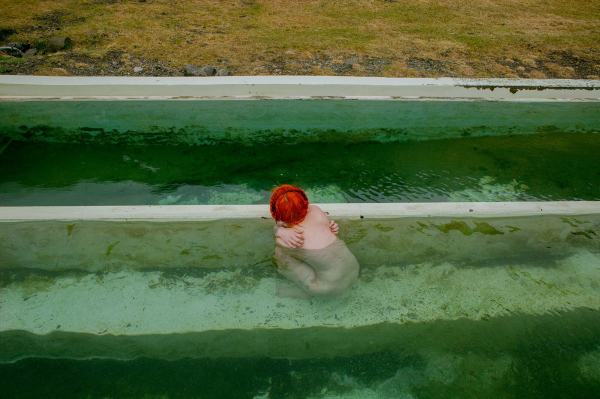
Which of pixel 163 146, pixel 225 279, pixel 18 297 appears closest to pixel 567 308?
pixel 225 279

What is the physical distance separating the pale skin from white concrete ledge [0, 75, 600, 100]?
7.25 feet

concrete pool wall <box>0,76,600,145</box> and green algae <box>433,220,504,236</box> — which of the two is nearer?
green algae <box>433,220,504,236</box>

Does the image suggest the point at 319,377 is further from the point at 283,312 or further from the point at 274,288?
the point at 274,288

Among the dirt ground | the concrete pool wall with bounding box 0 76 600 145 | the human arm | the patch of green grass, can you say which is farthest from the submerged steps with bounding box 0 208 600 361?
the patch of green grass

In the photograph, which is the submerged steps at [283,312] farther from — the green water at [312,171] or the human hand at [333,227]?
the green water at [312,171]

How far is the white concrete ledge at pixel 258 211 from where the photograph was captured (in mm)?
Result: 2312

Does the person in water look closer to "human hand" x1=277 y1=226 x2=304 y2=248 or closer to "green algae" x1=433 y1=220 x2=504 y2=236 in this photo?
"human hand" x1=277 y1=226 x2=304 y2=248

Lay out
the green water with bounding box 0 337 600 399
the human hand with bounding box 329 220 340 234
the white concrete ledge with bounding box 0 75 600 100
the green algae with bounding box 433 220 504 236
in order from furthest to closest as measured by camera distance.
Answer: the white concrete ledge with bounding box 0 75 600 100, the green algae with bounding box 433 220 504 236, the human hand with bounding box 329 220 340 234, the green water with bounding box 0 337 600 399

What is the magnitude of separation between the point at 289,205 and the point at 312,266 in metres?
0.53

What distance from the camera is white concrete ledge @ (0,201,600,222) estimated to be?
7.59 ft

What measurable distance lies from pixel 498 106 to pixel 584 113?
1.13 m

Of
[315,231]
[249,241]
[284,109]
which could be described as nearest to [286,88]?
[284,109]

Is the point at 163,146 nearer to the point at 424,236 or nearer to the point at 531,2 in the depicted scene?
the point at 424,236

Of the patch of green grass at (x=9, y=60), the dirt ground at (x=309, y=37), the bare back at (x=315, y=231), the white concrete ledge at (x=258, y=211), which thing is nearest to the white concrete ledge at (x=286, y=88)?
the dirt ground at (x=309, y=37)
